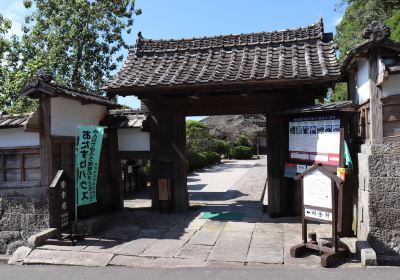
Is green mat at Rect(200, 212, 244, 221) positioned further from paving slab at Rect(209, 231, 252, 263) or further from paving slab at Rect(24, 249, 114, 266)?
paving slab at Rect(24, 249, 114, 266)

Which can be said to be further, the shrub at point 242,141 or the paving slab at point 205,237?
the shrub at point 242,141

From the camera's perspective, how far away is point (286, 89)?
9711mm

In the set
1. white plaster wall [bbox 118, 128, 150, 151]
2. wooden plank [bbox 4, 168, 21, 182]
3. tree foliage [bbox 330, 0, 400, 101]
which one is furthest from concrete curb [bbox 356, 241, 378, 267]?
tree foliage [bbox 330, 0, 400, 101]

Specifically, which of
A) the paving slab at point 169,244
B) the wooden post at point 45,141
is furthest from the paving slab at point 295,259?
the wooden post at point 45,141

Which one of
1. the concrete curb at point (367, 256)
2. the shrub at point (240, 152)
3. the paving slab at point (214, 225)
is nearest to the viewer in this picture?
the concrete curb at point (367, 256)

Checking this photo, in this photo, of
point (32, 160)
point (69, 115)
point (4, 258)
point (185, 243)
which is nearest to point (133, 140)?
point (69, 115)

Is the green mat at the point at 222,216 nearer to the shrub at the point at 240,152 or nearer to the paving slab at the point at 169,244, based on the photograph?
the paving slab at the point at 169,244

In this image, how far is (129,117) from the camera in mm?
11172

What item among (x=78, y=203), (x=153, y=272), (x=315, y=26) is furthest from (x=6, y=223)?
(x=315, y=26)

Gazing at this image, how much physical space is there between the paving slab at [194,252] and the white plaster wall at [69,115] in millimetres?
4146

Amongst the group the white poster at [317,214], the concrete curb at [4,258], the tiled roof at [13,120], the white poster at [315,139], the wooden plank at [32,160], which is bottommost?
the concrete curb at [4,258]

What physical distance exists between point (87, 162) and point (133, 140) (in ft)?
7.56

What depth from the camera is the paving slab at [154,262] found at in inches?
261

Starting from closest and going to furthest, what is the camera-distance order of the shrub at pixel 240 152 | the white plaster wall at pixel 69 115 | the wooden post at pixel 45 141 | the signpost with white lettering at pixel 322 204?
1. the signpost with white lettering at pixel 322 204
2. the wooden post at pixel 45 141
3. the white plaster wall at pixel 69 115
4. the shrub at pixel 240 152
